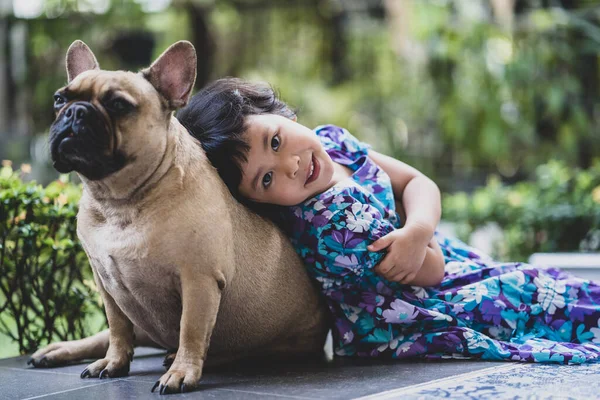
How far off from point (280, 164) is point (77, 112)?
2.45 ft

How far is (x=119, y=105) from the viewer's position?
2.00 metres

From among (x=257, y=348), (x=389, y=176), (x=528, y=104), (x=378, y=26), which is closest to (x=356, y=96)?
(x=378, y=26)

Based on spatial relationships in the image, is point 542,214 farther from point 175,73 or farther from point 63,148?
point 63,148

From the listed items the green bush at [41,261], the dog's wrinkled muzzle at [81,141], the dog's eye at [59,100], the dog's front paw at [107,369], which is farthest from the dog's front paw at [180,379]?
the green bush at [41,261]

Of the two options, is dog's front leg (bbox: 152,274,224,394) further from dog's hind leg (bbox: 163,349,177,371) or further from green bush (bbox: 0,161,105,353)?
green bush (bbox: 0,161,105,353)

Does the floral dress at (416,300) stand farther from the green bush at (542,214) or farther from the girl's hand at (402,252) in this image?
the green bush at (542,214)

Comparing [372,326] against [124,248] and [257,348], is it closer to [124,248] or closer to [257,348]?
[257,348]

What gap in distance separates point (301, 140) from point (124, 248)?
2.41 ft

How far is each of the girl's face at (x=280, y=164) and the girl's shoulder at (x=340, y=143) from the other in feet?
1.10

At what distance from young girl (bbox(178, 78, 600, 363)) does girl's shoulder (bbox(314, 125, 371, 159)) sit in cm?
5

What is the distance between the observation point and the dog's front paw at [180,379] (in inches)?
78.0

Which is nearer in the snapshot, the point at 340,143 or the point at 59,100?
the point at 59,100

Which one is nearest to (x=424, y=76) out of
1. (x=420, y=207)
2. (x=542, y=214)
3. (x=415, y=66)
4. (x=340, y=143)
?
(x=415, y=66)

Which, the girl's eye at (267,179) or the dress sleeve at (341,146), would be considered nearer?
the girl's eye at (267,179)
